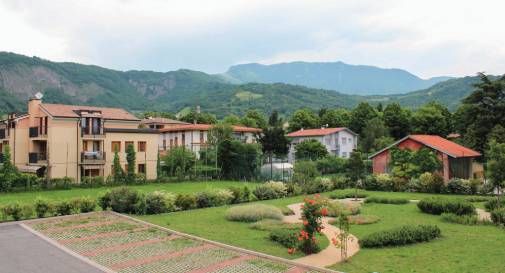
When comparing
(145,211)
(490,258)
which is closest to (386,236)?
(490,258)

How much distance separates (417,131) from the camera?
6644 centimetres

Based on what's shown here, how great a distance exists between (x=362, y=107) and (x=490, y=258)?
64.1m

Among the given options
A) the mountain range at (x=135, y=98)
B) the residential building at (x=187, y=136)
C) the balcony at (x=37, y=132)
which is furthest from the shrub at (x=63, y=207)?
the mountain range at (x=135, y=98)

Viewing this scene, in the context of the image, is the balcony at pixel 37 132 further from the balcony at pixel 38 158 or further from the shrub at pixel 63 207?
the shrub at pixel 63 207

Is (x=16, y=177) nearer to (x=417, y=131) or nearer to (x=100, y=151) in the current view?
(x=100, y=151)

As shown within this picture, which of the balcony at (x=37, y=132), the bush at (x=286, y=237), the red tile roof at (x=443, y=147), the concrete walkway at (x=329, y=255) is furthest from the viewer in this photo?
the balcony at (x=37, y=132)

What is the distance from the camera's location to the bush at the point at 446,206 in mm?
19688

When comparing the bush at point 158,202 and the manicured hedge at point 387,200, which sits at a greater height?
the bush at point 158,202

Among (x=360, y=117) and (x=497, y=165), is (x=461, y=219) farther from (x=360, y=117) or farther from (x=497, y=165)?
(x=360, y=117)

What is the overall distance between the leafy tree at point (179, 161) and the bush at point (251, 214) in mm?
23779

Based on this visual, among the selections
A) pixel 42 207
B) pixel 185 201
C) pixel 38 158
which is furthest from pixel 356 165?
pixel 38 158

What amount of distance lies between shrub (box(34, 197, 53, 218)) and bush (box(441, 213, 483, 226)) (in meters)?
16.9

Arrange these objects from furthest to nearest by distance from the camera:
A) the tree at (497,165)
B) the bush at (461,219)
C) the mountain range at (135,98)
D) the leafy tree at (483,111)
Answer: the mountain range at (135,98) → the leafy tree at (483,111) → the tree at (497,165) → the bush at (461,219)

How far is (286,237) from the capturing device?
1463cm
